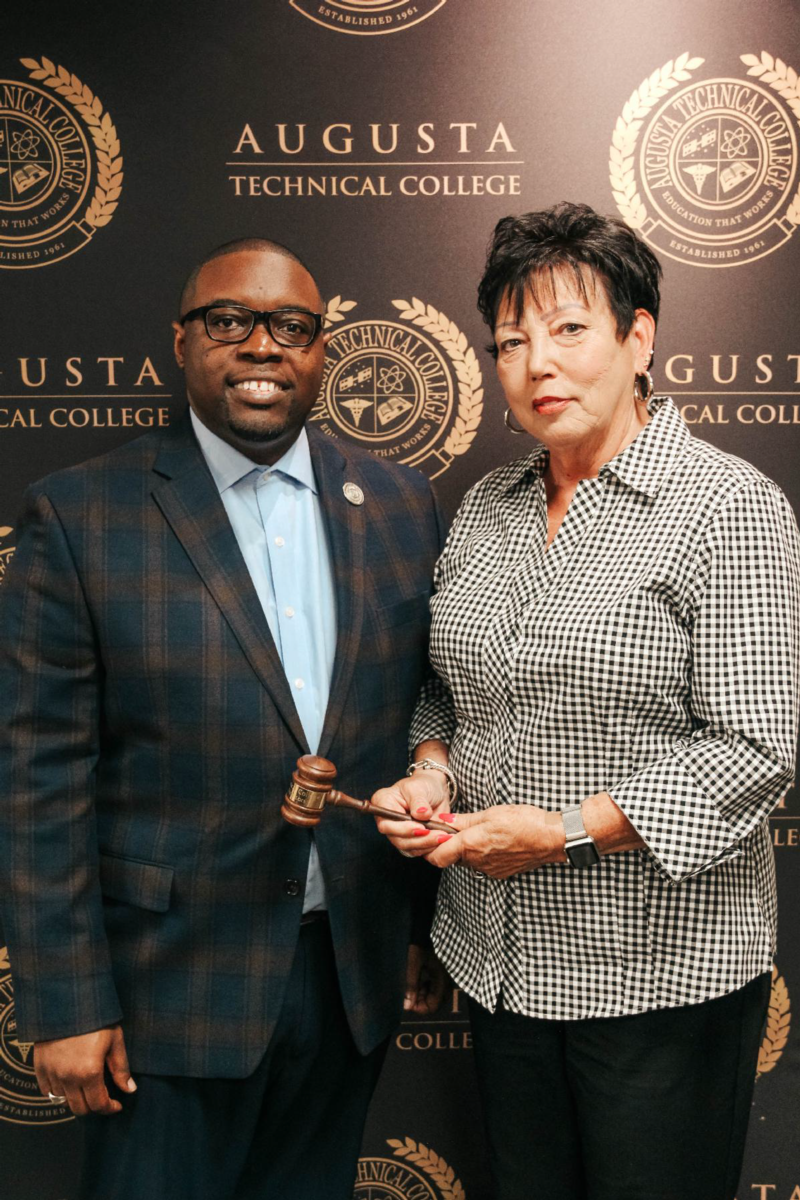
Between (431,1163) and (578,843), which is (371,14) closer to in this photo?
(578,843)

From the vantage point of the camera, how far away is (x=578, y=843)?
156cm

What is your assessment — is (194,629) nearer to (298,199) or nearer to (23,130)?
(298,199)

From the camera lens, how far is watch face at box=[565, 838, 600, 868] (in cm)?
156

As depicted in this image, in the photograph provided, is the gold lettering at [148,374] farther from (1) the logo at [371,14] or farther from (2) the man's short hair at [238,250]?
(1) the logo at [371,14]

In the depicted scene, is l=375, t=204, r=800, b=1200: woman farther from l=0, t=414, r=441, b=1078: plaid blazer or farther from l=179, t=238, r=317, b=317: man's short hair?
l=179, t=238, r=317, b=317: man's short hair

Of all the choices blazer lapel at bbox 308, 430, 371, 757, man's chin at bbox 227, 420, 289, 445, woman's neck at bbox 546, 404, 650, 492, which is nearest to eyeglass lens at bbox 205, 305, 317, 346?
man's chin at bbox 227, 420, 289, 445

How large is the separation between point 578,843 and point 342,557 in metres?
0.65

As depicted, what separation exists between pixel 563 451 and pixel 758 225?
3.11 feet

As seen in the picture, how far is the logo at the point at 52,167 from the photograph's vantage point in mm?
2188

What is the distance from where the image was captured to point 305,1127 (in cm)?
194

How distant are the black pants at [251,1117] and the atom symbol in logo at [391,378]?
118cm

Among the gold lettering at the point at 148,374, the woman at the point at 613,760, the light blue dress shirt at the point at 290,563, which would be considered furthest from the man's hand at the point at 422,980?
the gold lettering at the point at 148,374

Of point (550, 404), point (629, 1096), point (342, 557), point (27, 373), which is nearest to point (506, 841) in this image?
point (629, 1096)

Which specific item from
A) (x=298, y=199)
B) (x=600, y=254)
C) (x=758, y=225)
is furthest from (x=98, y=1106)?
(x=758, y=225)
